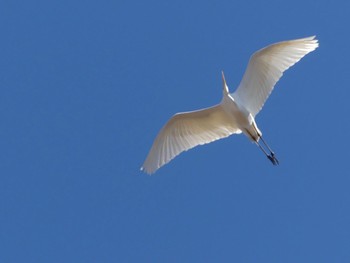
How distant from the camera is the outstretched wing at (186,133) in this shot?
765 inches

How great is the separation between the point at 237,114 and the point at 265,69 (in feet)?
3.10

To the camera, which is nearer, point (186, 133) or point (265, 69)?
point (265, 69)

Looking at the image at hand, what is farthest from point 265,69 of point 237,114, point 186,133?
point 186,133

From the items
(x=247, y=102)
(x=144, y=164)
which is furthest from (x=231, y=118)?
(x=144, y=164)

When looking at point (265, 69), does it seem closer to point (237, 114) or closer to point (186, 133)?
point (237, 114)

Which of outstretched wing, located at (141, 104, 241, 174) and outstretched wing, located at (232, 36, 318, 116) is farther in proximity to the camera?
outstretched wing, located at (141, 104, 241, 174)

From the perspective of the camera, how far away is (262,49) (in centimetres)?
1881

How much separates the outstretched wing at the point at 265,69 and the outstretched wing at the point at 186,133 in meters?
0.50

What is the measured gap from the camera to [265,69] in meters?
19.0

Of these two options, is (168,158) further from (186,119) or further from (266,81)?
(266,81)

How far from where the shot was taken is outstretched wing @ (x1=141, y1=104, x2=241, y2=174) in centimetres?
1942

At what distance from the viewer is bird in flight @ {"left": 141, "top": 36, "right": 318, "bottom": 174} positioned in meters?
18.8

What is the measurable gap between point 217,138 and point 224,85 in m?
1.05

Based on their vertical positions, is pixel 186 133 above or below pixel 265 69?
above
